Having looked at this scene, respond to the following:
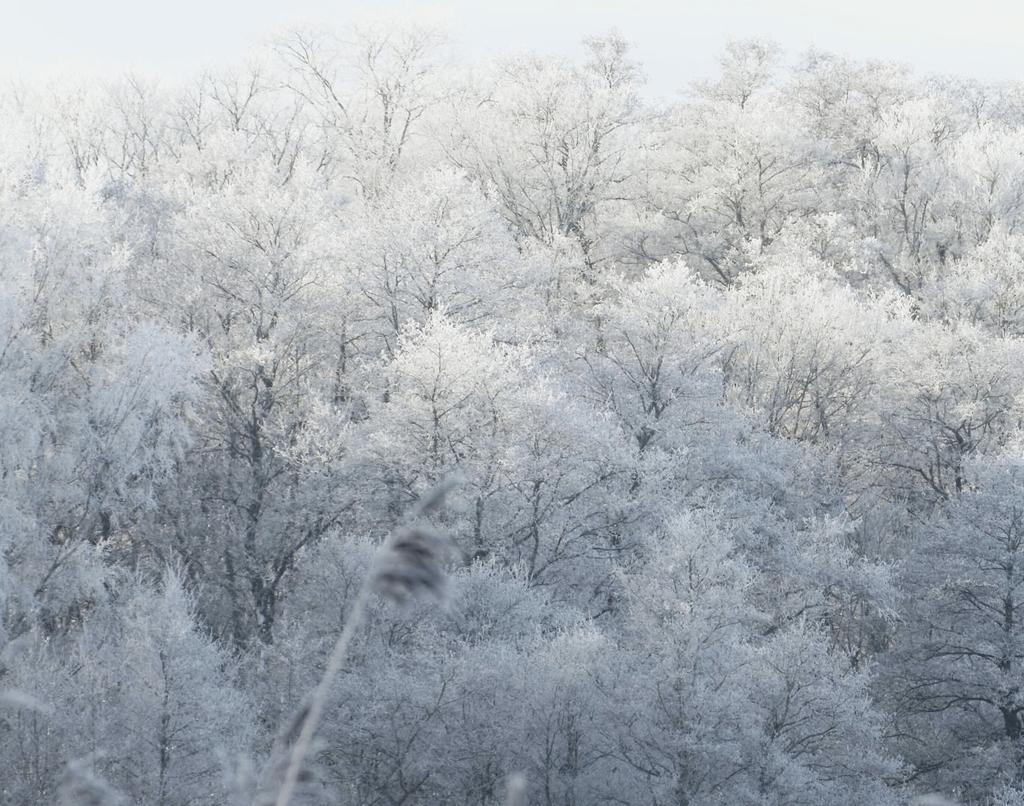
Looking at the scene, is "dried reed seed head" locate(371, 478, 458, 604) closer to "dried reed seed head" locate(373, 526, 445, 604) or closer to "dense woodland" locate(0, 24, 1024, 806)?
"dried reed seed head" locate(373, 526, 445, 604)

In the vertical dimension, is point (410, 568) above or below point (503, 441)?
above

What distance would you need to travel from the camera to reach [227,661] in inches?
1136

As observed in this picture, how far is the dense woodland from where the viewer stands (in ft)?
88.8

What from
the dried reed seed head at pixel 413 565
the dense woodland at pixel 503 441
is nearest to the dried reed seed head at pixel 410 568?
the dried reed seed head at pixel 413 565

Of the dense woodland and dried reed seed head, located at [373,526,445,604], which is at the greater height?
dried reed seed head, located at [373,526,445,604]

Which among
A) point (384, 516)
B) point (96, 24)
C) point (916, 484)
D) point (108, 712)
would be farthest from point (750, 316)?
point (96, 24)

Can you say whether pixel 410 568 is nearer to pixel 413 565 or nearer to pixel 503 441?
pixel 413 565

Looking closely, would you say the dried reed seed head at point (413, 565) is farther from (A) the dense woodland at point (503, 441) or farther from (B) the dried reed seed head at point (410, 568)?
(A) the dense woodland at point (503, 441)

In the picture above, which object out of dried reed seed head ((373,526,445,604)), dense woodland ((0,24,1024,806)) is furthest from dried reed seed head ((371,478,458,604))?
dense woodland ((0,24,1024,806))

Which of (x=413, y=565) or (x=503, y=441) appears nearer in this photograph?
(x=413, y=565)

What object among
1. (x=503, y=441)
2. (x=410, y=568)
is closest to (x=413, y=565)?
(x=410, y=568)

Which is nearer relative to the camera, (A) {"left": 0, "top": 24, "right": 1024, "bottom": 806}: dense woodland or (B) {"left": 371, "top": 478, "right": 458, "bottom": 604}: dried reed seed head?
(B) {"left": 371, "top": 478, "right": 458, "bottom": 604}: dried reed seed head

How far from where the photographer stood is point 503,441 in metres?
32.8

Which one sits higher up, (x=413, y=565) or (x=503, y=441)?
(x=413, y=565)
